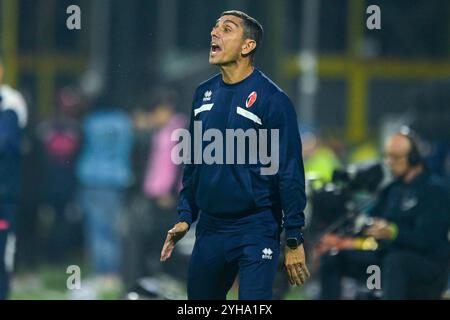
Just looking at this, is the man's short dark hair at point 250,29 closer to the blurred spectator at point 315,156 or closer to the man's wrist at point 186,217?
the man's wrist at point 186,217

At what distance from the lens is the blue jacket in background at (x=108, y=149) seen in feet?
46.6

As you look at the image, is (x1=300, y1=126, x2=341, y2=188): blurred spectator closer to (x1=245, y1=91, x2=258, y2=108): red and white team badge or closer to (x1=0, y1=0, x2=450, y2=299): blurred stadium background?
(x1=0, y1=0, x2=450, y2=299): blurred stadium background

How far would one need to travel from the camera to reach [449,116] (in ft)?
46.6

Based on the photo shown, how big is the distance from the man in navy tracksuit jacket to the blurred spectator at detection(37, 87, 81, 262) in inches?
286

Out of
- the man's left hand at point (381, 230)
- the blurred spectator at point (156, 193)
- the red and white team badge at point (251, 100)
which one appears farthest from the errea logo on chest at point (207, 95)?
the blurred spectator at point (156, 193)

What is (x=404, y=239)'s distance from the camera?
33.0 ft

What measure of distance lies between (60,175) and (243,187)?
7992 mm

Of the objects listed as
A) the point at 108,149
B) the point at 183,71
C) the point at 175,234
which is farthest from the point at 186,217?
the point at 183,71

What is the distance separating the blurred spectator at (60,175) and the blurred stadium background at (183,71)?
0.04 m

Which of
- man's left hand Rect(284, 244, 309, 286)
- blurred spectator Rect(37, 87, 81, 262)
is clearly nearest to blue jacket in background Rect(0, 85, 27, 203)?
man's left hand Rect(284, 244, 309, 286)

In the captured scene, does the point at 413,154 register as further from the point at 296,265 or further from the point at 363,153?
the point at 363,153

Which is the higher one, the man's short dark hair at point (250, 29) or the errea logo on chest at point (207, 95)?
the man's short dark hair at point (250, 29)

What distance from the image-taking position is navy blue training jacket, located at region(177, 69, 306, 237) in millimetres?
7641

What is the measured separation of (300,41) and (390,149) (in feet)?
32.2
